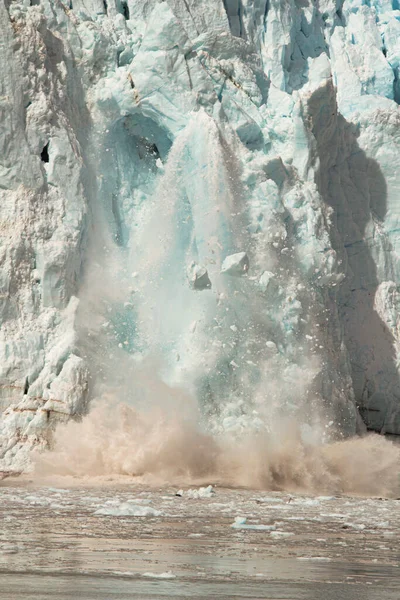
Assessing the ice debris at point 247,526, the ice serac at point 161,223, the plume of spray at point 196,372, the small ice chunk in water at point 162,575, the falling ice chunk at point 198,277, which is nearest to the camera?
the small ice chunk in water at point 162,575

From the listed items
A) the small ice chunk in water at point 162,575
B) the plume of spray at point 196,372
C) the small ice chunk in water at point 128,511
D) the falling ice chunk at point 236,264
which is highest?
the falling ice chunk at point 236,264

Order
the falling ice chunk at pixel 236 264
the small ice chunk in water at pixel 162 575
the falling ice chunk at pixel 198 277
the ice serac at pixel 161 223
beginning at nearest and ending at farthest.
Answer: the small ice chunk in water at pixel 162 575 → the ice serac at pixel 161 223 → the falling ice chunk at pixel 198 277 → the falling ice chunk at pixel 236 264

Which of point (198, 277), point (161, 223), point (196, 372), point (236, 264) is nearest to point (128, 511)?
point (196, 372)

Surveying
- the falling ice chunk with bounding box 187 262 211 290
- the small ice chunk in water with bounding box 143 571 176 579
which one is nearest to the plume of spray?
A: the falling ice chunk with bounding box 187 262 211 290

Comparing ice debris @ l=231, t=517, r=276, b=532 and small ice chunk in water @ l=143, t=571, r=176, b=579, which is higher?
small ice chunk in water @ l=143, t=571, r=176, b=579

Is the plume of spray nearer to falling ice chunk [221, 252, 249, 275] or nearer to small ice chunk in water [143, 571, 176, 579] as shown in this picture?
falling ice chunk [221, 252, 249, 275]

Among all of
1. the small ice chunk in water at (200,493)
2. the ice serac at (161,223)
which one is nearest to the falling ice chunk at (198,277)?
the ice serac at (161,223)

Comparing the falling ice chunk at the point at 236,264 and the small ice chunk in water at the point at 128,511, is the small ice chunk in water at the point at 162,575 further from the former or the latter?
the falling ice chunk at the point at 236,264
